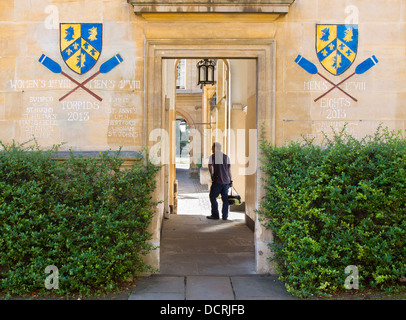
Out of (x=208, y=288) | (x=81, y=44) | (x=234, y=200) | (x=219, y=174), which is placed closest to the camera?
(x=208, y=288)

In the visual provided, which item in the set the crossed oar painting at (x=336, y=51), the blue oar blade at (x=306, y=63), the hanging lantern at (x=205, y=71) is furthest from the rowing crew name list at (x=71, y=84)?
the hanging lantern at (x=205, y=71)

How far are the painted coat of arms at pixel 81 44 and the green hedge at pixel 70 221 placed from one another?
1319mm

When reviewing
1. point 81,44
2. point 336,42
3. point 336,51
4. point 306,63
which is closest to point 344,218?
point 306,63

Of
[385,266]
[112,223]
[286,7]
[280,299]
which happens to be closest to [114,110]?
[112,223]

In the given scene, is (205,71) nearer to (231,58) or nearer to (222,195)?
(222,195)

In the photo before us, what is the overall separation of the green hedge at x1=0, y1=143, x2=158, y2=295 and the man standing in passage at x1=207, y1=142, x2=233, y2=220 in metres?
4.44

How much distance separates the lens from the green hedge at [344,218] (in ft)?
13.9

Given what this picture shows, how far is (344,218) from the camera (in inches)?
173

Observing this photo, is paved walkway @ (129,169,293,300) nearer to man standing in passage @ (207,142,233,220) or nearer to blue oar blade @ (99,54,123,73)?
man standing in passage @ (207,142,233,220)

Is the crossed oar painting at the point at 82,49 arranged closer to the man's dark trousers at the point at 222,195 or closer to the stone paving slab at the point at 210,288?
the stone paving slab at the point at 210,288

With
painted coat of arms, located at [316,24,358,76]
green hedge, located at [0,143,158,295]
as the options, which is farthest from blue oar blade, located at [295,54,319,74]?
green hedge, located at [0,143,158,295]

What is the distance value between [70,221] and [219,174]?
516cm

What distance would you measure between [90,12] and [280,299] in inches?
172

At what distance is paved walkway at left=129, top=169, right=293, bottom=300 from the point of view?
438cm
